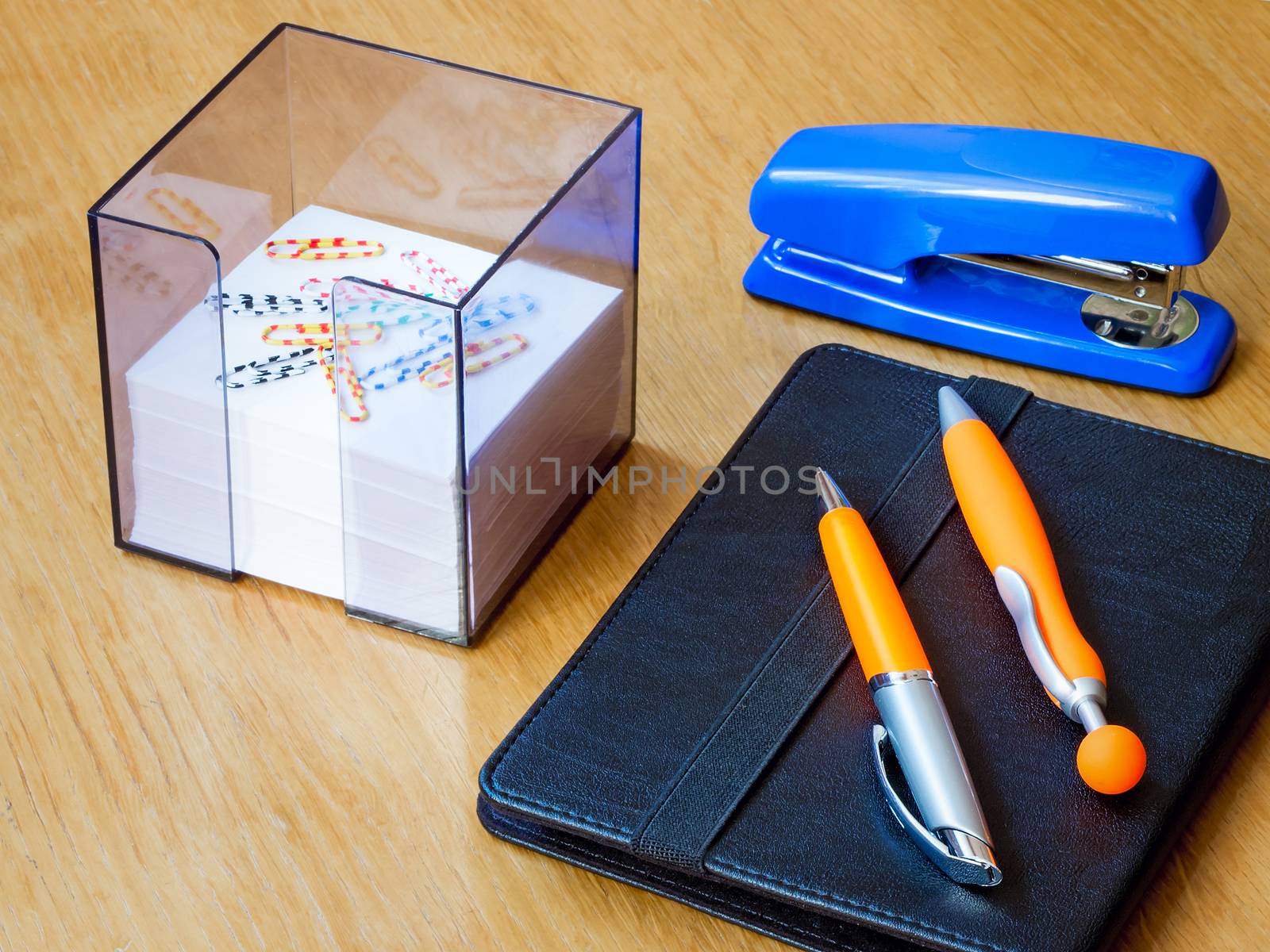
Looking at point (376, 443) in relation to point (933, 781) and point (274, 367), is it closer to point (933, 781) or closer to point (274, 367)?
point (274, 367)

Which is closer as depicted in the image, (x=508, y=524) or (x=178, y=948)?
(x=178, y=948)

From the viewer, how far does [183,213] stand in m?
0.73

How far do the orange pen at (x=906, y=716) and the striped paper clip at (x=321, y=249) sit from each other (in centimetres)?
25

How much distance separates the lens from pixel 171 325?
709 millimetres

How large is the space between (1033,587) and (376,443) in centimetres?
26

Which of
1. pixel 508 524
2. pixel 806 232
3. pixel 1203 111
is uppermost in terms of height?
pixel 1203 111

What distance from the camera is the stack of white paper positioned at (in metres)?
0.66

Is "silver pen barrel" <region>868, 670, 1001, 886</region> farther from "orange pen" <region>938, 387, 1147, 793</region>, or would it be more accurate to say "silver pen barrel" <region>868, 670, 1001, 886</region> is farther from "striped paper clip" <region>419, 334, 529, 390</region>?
"striped paper clip" <region>419, 334, 529, 390</region>

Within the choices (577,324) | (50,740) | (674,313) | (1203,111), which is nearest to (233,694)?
(50,740)

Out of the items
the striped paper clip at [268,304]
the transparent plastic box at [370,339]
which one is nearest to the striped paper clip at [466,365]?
the transparent plastic box at [370,339]

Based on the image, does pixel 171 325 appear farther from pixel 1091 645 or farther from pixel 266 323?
pixel 1091 645

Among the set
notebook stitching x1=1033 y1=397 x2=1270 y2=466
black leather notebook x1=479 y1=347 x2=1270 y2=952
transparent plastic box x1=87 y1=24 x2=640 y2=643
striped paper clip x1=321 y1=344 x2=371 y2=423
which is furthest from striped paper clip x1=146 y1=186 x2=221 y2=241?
notebook stitching x1=1033 y1=397 x2=1270 y2=466

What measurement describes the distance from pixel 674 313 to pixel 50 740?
369mm

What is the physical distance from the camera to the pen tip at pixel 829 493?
0.70 m
